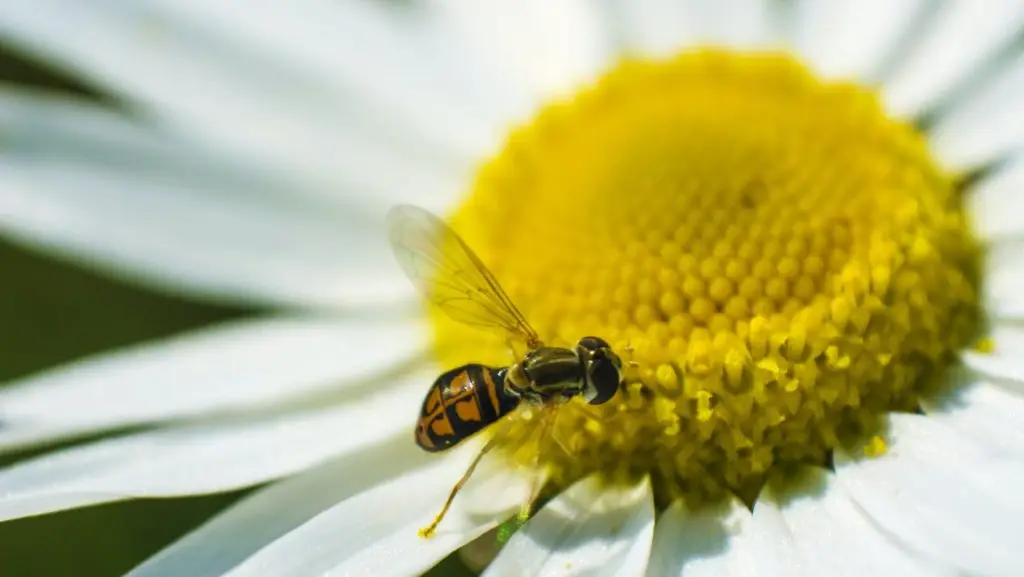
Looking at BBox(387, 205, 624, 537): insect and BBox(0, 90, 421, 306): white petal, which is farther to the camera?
BBox(0, 90, 421, 306): white petal

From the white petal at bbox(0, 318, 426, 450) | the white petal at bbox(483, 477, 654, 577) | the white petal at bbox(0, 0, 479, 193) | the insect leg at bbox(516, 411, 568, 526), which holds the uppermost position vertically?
the white petal at bbox(0, 0, 479, 193)

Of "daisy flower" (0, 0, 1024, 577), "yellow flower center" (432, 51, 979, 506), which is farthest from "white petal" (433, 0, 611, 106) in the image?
"yellow flower center" (432, 51, 979, 506)

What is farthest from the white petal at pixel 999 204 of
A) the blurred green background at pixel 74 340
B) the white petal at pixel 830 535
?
the blurred green background at pixel 74 340

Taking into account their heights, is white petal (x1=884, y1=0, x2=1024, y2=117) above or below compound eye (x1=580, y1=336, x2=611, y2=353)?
above

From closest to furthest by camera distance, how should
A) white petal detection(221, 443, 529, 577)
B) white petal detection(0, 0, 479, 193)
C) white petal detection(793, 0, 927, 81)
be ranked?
white petal detection(221, 443, 529, 577) < white petal detection(793, 0, 927, 81) < white petal detection(0, 0, 479, 193)

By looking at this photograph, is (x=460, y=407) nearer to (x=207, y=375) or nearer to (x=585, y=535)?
(x=585, y=535)

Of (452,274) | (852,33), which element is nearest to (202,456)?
(452,274)

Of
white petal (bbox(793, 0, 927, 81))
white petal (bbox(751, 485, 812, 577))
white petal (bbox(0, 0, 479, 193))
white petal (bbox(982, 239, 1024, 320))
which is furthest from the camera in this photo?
white petal (bbox(0, 0, 479, 193))

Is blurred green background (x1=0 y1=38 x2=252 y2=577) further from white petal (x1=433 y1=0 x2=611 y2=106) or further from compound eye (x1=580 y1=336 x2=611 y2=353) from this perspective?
compound eye (x1=580 y1=336 x2=611 y2=353)
